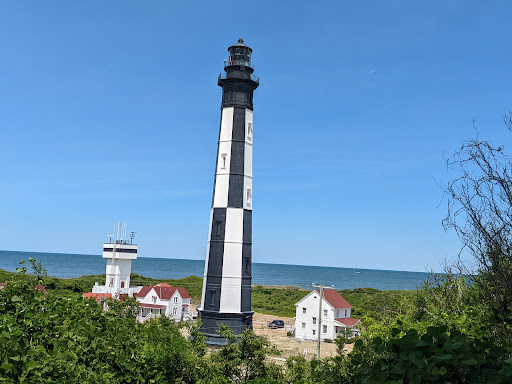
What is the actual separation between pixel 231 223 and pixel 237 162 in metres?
3.94

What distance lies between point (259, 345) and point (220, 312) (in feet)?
41.8

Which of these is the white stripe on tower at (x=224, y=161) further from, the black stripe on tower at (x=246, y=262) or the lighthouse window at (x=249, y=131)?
the black stripe on tower at (x=246, y=262)

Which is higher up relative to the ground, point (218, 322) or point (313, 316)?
point (218, 322)

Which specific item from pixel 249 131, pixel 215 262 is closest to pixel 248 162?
pixel 249 131

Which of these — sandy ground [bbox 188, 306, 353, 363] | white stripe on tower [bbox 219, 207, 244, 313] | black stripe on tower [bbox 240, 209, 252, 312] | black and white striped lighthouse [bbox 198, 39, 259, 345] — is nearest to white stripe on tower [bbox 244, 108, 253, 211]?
black and white striped lighthouse [bbox 198, 39, 259, 345]

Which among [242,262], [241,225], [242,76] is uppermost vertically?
[242,76]

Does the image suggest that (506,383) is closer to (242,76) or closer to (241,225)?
(241,225)

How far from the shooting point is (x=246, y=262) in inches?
1123

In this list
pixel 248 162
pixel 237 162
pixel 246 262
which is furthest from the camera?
pixel 248 162

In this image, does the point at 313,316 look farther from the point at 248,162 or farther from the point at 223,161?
the point at 223,161

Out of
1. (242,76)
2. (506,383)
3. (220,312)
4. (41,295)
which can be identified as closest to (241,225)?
(220,312)

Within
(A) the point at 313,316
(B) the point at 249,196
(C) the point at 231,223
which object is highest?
(B) the point at 249,196

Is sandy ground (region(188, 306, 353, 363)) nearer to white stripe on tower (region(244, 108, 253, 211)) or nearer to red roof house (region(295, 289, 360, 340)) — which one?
red roof house (region(295, 289, 360, 340))

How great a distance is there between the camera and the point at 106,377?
6.31 meters
